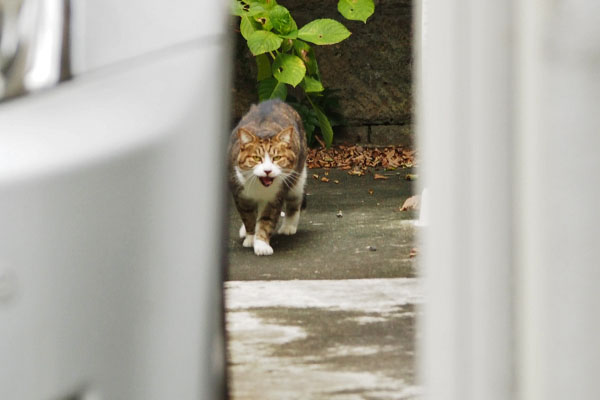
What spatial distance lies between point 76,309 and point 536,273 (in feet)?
1.96

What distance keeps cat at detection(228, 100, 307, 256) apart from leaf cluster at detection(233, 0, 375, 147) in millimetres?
2049

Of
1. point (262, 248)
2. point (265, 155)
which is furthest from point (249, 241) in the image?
point (265, 155)

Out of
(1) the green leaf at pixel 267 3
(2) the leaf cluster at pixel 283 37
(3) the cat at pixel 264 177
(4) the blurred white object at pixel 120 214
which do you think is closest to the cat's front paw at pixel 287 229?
(3) the cat at pixel 264 177

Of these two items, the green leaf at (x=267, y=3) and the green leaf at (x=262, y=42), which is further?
the green leaf at (x=267, y=3)

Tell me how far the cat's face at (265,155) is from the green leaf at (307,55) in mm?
2623

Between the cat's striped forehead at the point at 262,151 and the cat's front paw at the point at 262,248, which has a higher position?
the cat's striped forehead at the point at 262,151

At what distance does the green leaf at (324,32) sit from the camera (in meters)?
6.46

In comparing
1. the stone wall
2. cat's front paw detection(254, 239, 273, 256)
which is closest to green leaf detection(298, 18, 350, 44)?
the stone wall

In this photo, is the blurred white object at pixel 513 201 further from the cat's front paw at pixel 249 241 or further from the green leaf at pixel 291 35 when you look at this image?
the green leaf at pixel 291 35

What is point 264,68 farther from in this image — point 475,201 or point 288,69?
point 475,201

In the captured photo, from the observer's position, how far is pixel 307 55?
682cm

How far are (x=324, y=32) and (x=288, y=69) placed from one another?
391 millimetres

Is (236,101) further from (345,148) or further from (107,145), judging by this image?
(107,145)

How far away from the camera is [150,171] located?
1.21m
